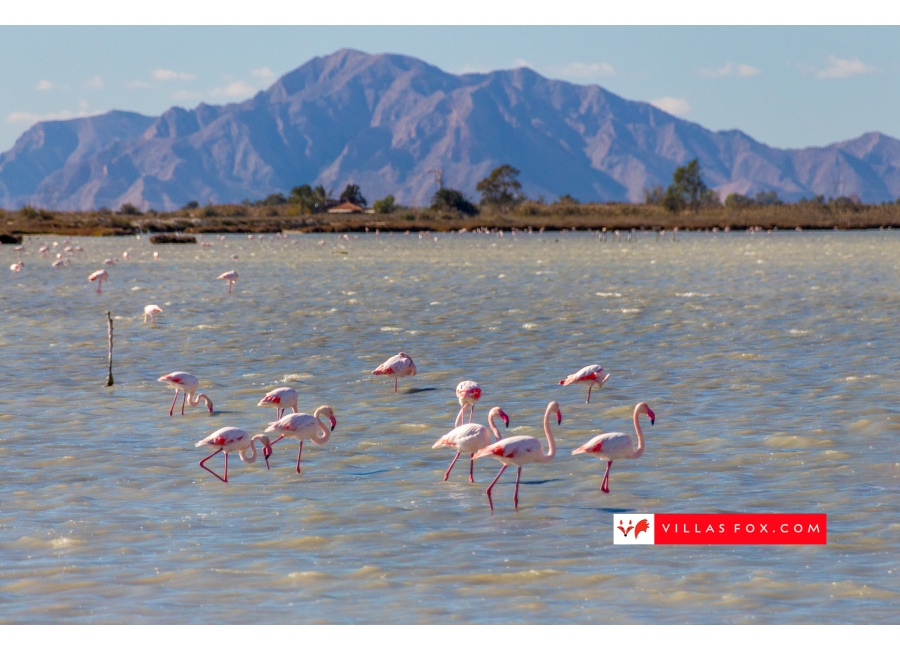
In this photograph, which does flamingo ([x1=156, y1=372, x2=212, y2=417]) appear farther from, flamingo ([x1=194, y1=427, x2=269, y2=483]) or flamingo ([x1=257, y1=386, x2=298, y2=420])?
flamingo ([x1=194, y1=427, x2=269, y2=483])

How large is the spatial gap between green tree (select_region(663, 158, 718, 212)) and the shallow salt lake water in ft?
466

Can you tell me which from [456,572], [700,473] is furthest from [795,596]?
[700,473]

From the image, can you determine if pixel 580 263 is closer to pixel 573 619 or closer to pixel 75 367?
pixel 75 367

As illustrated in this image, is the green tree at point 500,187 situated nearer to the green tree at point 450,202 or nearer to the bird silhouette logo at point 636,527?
the green tree at point 450,202

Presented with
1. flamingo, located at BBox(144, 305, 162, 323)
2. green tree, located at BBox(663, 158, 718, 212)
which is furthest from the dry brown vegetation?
flamingo, located at BBox(144, 305, 162, 323)

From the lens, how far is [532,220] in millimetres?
152125

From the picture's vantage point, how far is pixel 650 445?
14406 mm

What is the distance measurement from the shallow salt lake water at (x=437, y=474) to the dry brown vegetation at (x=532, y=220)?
96441 mm

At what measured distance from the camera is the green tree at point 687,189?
170500 mm

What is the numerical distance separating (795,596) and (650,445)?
5434 millimetres

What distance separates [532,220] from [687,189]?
3333cm

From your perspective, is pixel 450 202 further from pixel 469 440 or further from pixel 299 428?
pixel 469 440

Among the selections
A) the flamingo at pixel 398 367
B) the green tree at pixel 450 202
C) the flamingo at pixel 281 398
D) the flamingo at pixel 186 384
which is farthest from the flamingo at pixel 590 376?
the green tree at pixel 450 202

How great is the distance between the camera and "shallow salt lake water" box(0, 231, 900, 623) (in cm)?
912
